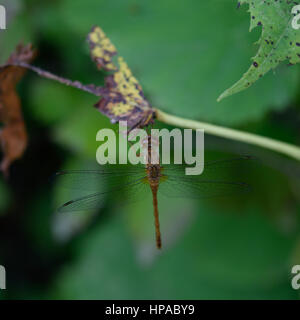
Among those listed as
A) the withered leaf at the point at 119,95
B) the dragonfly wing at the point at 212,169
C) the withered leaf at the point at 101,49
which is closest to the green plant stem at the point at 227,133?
the withered leaf at the point at 119,95

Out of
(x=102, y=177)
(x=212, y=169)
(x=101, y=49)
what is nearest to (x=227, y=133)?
(x=101, y=49)

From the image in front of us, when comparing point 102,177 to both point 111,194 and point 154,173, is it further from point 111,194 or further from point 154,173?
point 154,173

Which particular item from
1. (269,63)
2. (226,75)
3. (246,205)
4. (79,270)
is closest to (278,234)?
(246,205)

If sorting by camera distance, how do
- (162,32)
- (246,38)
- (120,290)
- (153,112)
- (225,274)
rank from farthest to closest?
1. (120,290)
2. (225,274)
3. (162,32)
4. (246,38)
5. (153,112)

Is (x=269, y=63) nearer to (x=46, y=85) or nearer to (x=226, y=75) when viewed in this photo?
(x=226, y=75)

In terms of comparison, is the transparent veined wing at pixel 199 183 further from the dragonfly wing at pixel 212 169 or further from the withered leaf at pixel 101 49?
the withered leaf at pixel 101 49
